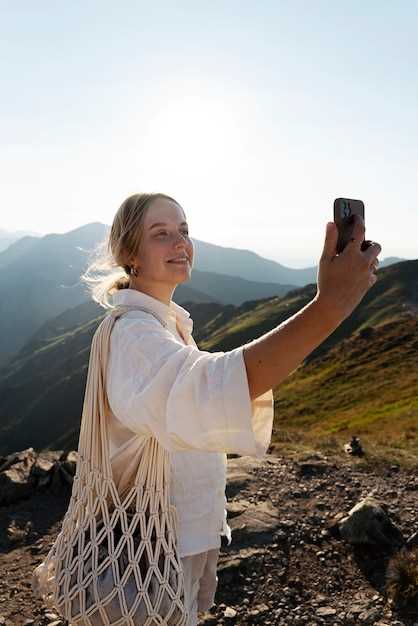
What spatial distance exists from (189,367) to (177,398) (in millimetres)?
132

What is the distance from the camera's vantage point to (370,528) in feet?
23.3

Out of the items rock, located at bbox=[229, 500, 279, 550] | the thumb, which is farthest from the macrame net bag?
rock, located at bbox=[229, 500, 279, 550]

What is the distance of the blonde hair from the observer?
2.97m

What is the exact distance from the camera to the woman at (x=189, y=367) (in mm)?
1881

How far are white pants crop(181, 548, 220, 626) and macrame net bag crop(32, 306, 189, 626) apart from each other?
0.26m

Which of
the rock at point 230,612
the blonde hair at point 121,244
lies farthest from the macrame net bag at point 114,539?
the rock at point 230,612

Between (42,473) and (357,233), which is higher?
(357,233)

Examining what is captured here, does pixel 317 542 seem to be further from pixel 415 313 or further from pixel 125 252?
pixel 415 313

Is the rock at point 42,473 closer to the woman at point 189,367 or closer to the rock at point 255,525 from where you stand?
the rock at point 255,525

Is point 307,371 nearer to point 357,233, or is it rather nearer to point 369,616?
point 369,616

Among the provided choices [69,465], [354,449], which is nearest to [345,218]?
[69,465]

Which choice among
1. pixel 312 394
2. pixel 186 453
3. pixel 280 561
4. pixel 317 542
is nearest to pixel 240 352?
pixel 186 453

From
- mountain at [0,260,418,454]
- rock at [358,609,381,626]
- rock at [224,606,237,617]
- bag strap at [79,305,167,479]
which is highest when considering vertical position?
bag strap at [79,305,167,479]

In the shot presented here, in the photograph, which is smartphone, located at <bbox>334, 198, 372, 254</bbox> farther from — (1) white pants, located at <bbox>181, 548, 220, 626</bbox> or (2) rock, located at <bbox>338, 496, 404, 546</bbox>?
(2) rock, located at <bbox>338, 496, 404, 546</bbox>
